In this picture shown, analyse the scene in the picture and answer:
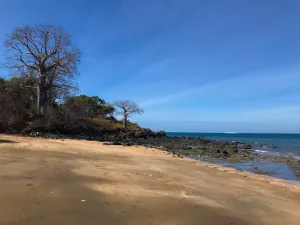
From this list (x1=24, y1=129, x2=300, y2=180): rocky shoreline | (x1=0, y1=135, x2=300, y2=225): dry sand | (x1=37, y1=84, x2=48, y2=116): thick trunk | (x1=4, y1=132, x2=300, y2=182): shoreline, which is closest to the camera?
(x1=0, y1=135, x2=300, y2=225): dry sand

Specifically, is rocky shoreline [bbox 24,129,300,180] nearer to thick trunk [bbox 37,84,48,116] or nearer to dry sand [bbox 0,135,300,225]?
thick trunk [bbox 37,84,48,116]

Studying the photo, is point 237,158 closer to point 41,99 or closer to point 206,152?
point 206,152

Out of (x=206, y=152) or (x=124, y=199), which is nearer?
(x=124, y=199)

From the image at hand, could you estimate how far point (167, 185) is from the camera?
30.9ft

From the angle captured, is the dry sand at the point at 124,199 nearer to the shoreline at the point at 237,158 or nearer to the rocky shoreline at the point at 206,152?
the shoreline at the point at 237,158

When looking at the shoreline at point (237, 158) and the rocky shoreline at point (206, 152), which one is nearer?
the shoreline at point (237, 158)

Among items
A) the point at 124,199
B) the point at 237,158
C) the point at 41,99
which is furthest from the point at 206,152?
the point at 124,199

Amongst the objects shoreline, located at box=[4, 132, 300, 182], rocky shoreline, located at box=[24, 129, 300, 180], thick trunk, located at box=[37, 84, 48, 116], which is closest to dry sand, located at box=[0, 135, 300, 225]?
shoreline, located at box=[4, 132, 300, 182]

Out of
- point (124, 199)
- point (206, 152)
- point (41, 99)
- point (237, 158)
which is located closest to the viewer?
point (124, 199)

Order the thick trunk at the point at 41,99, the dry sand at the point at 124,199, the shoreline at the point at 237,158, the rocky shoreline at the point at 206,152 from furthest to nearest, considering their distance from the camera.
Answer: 1. the thick trunk at the point at 41,99
2. the rocky shoreline at the point at 206,152
3. the shoreline at the point at 237,158
4. the dry sand at the point at 124,199

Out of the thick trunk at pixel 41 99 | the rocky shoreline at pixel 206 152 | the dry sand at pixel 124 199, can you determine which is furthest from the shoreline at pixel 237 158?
the dry sand at pixel 124 199

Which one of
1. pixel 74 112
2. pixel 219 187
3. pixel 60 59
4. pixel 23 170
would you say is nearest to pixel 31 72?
pixel 60 59

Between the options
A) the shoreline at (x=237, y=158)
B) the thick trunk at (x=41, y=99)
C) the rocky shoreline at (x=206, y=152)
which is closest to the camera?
the shoreline at (x=237, y=158)

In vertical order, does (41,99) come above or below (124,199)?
above
